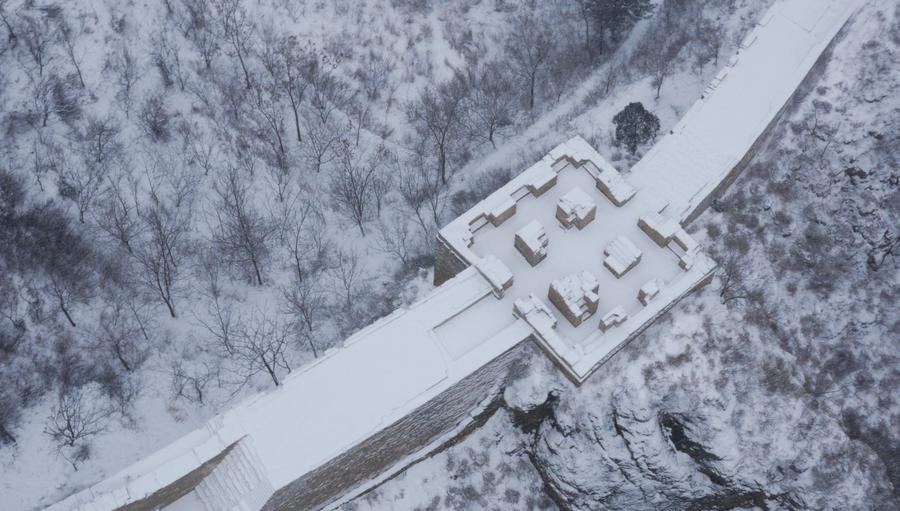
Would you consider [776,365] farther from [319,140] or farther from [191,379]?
[191,379]

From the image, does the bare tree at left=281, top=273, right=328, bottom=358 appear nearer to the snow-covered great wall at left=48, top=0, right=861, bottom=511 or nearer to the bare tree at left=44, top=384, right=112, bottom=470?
the snow-covered great wall at left=48, top=0, right=861, bottom=511

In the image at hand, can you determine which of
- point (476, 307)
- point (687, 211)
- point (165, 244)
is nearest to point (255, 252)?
point (165, 244)

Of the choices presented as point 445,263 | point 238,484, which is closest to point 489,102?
point 445,263

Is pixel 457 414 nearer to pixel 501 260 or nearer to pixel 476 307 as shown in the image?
pixel 476 307

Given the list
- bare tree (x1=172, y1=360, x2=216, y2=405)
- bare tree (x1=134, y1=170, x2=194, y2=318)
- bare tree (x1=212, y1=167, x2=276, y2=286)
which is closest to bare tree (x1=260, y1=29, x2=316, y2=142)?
bare tree (x1=212, y1=167, x2=276, y2=286)

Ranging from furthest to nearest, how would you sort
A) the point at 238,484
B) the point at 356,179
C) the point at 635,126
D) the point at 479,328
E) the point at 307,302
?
the point at 356,179
the point at 635,126
the point at 307,302
the point at 479,328
the point at 238,484

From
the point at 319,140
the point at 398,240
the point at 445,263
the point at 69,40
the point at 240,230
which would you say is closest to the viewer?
the point at 445,263

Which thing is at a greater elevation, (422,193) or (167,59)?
(167,59)
